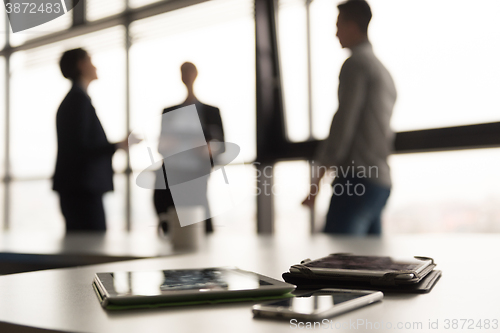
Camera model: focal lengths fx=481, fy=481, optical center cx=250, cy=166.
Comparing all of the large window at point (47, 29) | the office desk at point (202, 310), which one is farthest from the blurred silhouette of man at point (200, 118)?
the large window at point (47, 29)

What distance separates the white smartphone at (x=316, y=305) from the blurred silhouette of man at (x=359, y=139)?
5.51 ft

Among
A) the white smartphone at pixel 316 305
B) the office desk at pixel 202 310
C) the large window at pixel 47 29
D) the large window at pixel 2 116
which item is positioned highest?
the large window at pixel 47 29

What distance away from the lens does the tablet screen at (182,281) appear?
1.75 feet

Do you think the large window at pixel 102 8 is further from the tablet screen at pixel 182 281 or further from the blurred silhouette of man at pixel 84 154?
the tablet screen at pixel 182 281

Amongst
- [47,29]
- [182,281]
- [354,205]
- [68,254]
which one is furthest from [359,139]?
[47,29]

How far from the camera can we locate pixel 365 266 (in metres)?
0.67

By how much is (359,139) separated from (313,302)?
6.41 feet

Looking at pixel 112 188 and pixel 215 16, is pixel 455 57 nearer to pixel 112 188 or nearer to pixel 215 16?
pixel 215 16

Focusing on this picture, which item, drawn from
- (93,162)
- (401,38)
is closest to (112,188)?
(93,162)

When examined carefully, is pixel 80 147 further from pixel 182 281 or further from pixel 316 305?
pixel 316 305

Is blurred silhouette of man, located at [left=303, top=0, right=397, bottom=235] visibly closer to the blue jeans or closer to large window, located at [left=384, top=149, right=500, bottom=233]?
the blue jeans

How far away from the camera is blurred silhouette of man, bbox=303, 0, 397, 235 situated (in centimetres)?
222

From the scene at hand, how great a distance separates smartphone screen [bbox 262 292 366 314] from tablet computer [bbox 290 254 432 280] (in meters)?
0.09

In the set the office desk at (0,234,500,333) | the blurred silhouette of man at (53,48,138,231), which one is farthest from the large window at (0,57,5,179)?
the office desk at (0,234,500,333)
